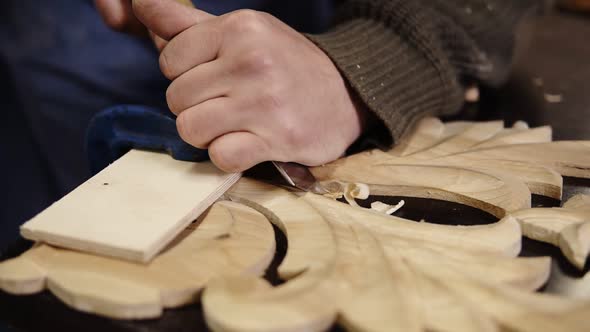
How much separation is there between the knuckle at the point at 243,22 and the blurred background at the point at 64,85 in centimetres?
44

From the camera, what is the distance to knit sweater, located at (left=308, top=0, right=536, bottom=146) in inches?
26.2

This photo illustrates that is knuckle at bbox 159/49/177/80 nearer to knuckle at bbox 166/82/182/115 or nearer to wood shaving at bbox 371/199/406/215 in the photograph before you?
knuckle at bbox 166/82/182/115

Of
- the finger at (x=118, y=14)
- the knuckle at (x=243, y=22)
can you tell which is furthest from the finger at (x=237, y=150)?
the finger at (x=118, y=14)

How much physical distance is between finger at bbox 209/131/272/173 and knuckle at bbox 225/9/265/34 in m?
0.11

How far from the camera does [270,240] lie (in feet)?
1.62

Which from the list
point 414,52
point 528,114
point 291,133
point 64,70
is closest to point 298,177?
point 291,133

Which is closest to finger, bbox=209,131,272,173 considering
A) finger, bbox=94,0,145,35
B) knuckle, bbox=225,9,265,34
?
knuckle, bbox=225,9,265,34

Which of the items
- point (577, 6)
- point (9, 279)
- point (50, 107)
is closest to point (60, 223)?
point (9, 279)

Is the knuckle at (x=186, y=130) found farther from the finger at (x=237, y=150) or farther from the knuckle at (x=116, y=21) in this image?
the knuckle at (x=116, y=21)

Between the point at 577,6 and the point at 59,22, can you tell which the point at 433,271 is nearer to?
the point at 59,22

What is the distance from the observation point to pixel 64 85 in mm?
1002

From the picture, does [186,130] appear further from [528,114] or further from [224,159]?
[528,114]

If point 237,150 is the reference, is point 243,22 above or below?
above

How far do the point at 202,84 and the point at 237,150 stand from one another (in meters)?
0.08
